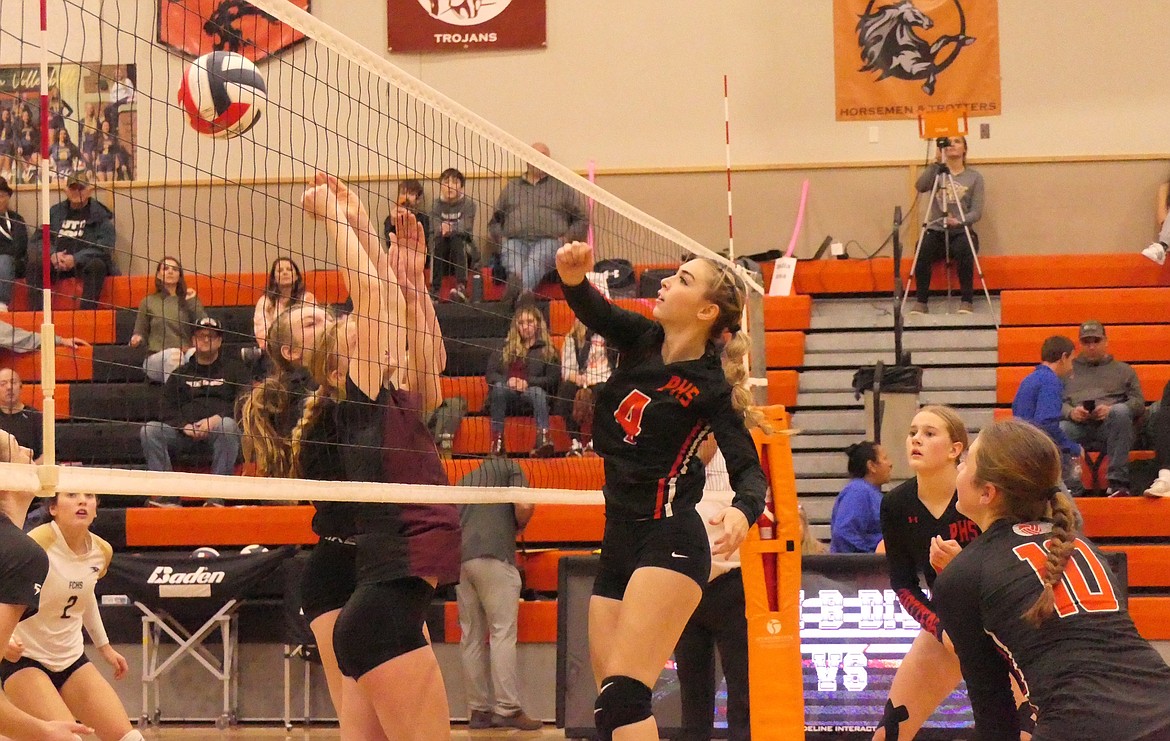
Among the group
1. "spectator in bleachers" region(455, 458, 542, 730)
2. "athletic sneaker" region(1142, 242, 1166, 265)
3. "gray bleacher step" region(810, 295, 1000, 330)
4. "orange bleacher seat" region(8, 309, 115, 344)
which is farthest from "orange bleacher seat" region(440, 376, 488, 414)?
"athletic sneaker" region(1142, 242, 1166, 265)

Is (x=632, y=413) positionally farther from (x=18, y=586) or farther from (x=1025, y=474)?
(x=18, y=586)

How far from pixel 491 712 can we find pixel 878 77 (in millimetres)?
7892

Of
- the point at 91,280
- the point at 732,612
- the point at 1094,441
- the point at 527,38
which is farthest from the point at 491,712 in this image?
the point at 527,38

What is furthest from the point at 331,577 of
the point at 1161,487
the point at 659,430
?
the point at 1161,487

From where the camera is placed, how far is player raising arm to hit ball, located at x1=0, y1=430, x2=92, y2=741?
470 centimetres

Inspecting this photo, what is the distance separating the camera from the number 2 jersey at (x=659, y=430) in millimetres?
4270

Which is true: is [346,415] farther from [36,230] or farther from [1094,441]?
[36,230]

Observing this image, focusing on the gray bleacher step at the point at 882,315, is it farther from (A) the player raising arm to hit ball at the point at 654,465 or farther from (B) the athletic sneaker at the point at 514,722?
(A) the player raising arm to hit ball at the point at 654,465

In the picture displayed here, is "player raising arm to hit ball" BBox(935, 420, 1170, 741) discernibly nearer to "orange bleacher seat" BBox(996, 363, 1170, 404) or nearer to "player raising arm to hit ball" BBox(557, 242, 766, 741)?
"player raising arm to hit ball" BBox(557, 242, 766, 741)

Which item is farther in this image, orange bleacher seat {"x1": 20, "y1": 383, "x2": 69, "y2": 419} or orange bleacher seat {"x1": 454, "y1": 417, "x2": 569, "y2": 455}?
orange bleacher seat {"x1": 20, "y1": 383, "x2": 69, "y2": 419}

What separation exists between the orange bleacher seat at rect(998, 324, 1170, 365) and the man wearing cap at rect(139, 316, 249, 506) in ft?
22.9

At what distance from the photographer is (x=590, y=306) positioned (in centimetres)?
438

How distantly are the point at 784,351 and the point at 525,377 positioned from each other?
3.67 meters

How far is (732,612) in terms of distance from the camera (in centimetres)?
586
